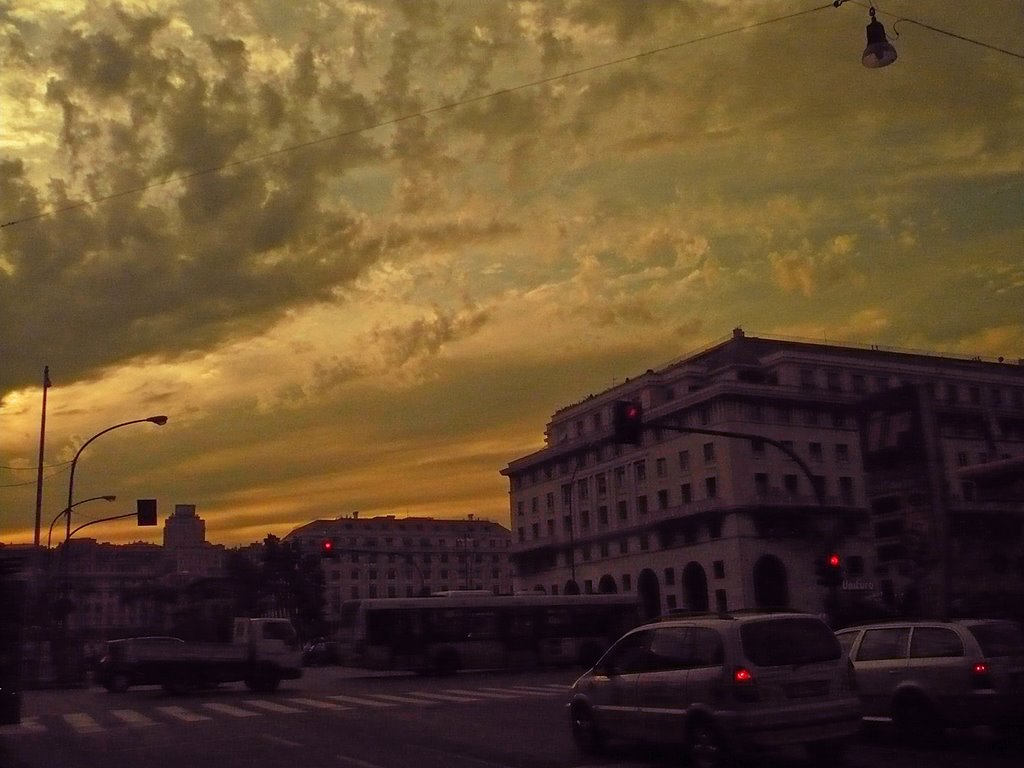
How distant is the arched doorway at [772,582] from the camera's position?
71.3 metres

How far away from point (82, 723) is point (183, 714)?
2031 millimetres

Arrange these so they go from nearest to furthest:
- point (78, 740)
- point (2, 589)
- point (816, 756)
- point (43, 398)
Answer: point (816, 756) < point (2, 589) < point (78, 740) < point (43, 398)

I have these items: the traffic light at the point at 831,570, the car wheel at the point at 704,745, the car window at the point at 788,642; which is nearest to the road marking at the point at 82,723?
the car wheel at the point at 704,745

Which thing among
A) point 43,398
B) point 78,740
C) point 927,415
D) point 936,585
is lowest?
point 78,740

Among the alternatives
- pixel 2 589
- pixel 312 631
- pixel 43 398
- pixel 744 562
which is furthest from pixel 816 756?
pixel 312 631

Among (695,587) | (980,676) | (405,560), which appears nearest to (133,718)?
(980,676)

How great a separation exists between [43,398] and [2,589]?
115ft

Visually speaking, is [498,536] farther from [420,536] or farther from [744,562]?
[744,562]

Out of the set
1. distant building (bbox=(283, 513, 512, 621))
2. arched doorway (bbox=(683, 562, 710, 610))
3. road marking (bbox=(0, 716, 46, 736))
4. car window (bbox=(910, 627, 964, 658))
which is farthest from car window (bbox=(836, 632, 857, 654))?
distant building (bbox=(283, 513, 512, 621))

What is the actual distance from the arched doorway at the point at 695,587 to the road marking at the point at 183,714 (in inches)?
2152

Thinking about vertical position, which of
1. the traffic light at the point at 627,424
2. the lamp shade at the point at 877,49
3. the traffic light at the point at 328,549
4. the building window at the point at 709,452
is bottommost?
the traffic light at the point at 328,549

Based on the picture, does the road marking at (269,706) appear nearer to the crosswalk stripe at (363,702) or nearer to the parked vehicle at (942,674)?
the crosswalk stripe at (363,702)

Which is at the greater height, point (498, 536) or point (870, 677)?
point (498, 536)

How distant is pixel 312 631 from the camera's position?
106m
